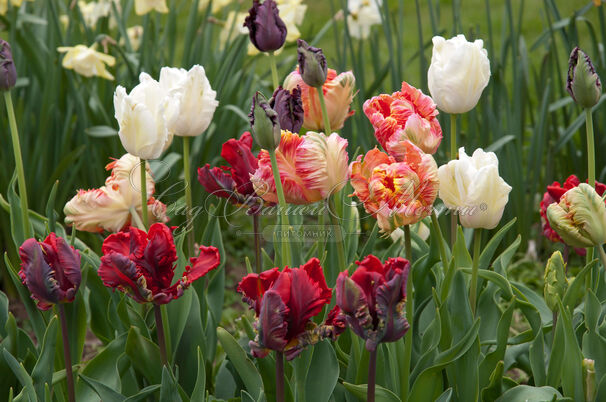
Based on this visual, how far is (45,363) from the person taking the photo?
1164mm

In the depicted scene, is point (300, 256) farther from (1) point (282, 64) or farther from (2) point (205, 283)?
(1) point (282, 64)

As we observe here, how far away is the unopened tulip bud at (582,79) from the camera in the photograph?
1.16m

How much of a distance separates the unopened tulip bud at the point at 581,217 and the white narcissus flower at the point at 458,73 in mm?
224

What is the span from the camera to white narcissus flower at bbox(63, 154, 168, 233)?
1317 millimetres

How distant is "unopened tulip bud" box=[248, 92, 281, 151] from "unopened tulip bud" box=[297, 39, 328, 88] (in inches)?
7.6

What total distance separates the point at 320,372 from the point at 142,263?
32 centimetres

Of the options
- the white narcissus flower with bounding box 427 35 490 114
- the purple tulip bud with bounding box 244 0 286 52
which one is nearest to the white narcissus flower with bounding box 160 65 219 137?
the purple tulip bud with bounding box 244 0 286 52

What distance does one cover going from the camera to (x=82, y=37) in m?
2.80

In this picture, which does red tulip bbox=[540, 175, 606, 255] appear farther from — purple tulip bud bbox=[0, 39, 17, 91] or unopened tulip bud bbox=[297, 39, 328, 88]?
purple tulip bud bbox=[0, 39, 17, 91]

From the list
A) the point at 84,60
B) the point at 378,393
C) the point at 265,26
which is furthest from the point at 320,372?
the point at 84,60

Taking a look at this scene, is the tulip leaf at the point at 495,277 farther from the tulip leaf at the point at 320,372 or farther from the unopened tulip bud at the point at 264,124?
the unopened tulip bud at the point at 264,124

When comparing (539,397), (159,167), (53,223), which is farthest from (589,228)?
(159,167)

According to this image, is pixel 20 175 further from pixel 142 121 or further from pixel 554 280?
pixel 554 280

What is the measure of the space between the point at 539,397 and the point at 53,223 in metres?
0.92
